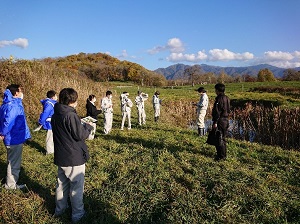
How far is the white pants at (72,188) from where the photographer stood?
4.35 m

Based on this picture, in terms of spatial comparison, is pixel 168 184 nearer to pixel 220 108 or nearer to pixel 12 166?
pixel 220 108

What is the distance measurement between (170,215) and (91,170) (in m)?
2.96

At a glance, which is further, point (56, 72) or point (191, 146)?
point (56, 72)

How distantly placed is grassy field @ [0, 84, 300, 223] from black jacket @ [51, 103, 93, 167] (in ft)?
3.85

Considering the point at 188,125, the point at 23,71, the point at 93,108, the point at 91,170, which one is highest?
the point at 23,71

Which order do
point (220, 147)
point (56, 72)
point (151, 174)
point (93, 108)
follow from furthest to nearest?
point (56, 72)
point (93, 108)
point (220, 147)
point (151, 174)

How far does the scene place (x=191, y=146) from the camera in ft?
30.0

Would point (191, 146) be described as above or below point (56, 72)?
below

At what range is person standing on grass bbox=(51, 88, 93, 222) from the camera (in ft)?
13.8

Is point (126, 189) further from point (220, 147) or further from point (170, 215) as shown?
point (220, 147)

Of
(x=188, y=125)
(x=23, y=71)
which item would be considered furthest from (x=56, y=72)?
(x=188, y=125)

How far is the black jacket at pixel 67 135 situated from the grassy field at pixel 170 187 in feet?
3.85

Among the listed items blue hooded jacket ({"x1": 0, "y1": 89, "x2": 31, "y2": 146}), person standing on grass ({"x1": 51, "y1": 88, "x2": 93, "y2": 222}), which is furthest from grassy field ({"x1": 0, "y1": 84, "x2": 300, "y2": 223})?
blue hooded jacket ({"x1": 0, "y1": 89, "x2": 31, "y2": 146})

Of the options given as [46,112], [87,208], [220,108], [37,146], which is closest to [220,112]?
[220,108]
